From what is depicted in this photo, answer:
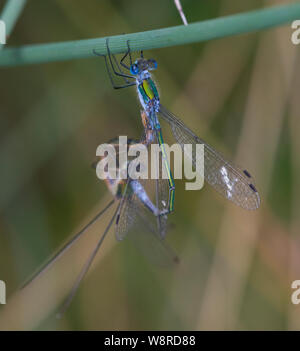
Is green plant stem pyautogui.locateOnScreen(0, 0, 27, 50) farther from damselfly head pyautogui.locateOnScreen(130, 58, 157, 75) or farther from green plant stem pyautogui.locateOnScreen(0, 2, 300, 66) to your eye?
damselfly head pyautogui.locateOnScreen(130, 58, 157, 75)

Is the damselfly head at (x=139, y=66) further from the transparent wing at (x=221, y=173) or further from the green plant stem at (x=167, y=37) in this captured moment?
the green plant stem at (x=167, y=37)

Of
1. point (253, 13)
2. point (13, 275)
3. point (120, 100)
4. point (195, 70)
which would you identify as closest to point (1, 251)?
point (13, 275)

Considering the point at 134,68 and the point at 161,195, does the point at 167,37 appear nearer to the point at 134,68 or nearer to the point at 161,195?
the point at 134,68

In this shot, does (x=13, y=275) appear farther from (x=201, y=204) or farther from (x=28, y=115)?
(x=201, y=204)

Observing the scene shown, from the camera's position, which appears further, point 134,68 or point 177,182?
point 177,182

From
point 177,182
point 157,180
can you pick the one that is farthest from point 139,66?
point 177,182

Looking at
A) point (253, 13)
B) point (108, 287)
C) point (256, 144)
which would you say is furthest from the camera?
point (108, 287)

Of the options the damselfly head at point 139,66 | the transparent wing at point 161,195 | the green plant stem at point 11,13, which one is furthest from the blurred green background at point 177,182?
the green plant stem at point 11,13
